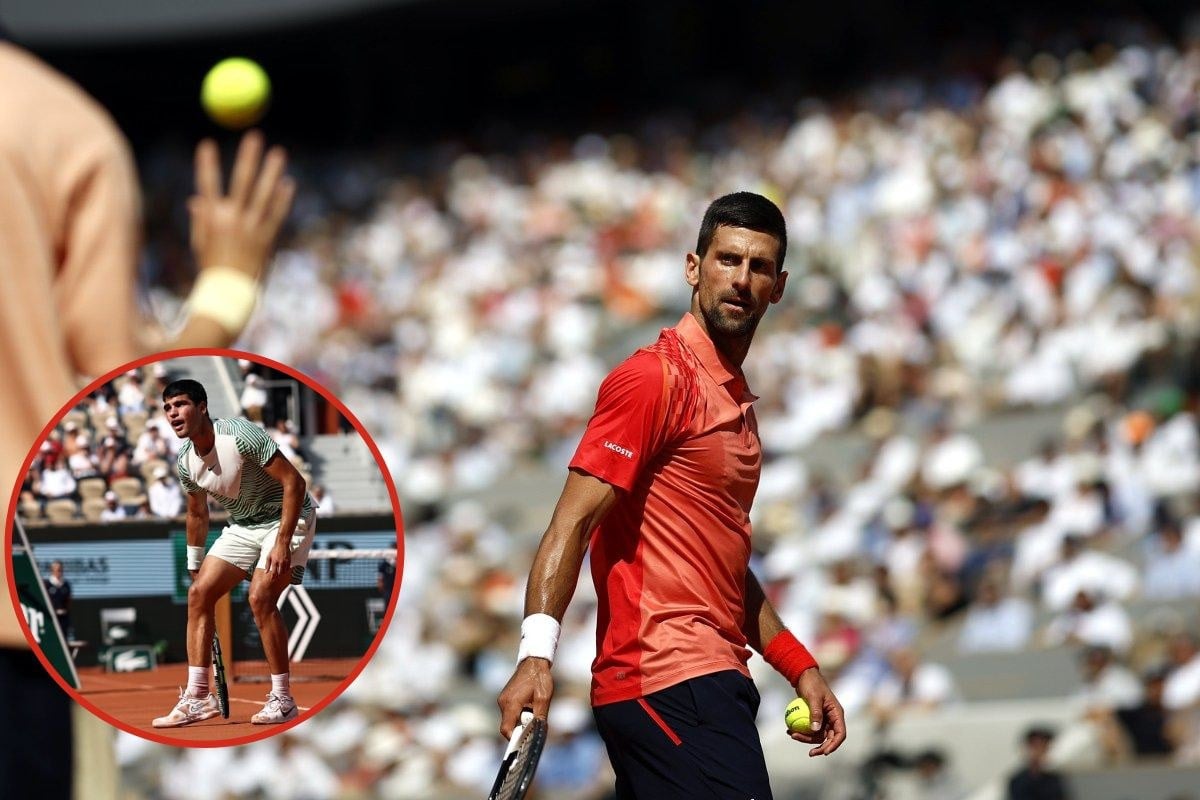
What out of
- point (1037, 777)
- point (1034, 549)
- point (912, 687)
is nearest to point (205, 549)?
point (1037, 777)

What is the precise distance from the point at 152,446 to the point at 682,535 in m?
1.13

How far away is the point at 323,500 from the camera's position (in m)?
2.98

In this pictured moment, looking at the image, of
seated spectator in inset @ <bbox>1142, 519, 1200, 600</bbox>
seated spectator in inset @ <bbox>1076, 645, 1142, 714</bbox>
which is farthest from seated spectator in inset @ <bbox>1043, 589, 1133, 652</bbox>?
seated spectator in inset @ <bbox>1142, 519, 1200, 600</bbox>

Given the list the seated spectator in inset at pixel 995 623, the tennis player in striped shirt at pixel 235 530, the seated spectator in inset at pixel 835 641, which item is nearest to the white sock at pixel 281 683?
the tennis player in striped shirt at pixel 235 530

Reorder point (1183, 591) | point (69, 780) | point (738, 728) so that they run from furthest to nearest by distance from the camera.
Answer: point (1183, 591)
point (738, 728)
point (69, 780)

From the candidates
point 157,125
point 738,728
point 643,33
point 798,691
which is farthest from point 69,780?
point 157,125

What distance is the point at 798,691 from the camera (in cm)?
379

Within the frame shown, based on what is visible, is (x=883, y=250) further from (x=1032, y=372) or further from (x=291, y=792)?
(x=291, y=792)

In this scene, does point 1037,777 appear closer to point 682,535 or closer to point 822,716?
point 822,716

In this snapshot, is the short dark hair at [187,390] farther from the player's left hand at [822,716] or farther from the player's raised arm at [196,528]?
the player's left hand at [822,716]

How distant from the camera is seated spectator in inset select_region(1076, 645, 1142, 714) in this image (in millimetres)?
10320

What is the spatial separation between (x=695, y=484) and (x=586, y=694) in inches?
348

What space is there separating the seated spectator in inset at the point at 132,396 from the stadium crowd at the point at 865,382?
7636mm

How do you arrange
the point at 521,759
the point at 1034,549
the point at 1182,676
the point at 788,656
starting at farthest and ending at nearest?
the point at 1034,549, the point at 1182,676, the point at 788,656, the point at 521,759
